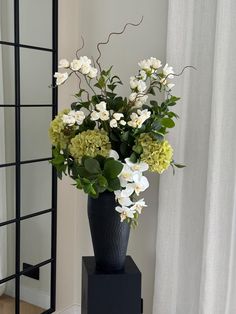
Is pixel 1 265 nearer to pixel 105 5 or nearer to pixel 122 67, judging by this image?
pixel 122 67

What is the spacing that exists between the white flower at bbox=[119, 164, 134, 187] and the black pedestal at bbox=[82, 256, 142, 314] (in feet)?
1.33

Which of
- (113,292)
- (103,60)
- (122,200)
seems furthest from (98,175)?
(103,60)

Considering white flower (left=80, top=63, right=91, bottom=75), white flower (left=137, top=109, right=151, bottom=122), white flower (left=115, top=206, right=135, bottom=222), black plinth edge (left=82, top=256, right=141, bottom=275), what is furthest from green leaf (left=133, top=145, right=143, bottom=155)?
black plinth edge (left=82, top=256, right=141, bottom=275)

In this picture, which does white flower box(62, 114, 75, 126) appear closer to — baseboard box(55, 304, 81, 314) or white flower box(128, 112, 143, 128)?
white flower box(128, 112, 143, 128)

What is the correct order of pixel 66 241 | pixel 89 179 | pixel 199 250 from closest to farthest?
1. pixel 89 179
2. pixel 199 250
3. pixel 66 241

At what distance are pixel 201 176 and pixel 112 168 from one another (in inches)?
21.4

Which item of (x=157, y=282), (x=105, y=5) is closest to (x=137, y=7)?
(x=105, y=5)

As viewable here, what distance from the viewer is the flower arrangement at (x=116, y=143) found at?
1616mm

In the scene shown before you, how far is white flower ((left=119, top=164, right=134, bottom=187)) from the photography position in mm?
1627

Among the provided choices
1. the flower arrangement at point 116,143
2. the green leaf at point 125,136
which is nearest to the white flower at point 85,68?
the flower arrangement at point 116,143

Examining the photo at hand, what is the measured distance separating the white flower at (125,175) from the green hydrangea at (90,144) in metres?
0.09

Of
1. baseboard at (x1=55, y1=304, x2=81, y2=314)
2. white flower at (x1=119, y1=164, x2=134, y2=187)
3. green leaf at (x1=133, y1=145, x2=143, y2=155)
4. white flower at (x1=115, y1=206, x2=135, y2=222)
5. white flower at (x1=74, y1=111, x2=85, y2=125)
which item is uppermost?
white flower at (x1=74, y1=111, x2=85, y2=125)

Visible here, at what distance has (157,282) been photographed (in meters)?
2.10

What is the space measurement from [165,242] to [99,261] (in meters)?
0.38
